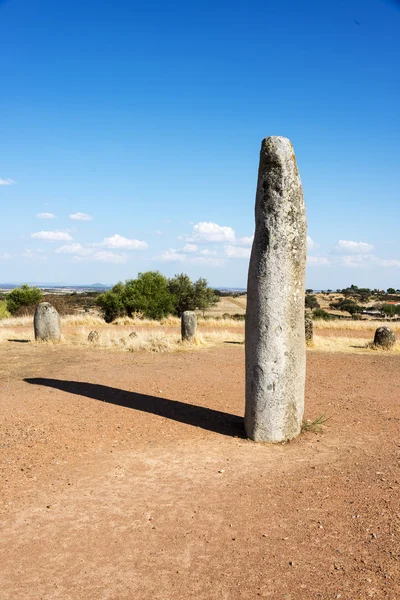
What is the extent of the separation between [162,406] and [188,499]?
3.58m

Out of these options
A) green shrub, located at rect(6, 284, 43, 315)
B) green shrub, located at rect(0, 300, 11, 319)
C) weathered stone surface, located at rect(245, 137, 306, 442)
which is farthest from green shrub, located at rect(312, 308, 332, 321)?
weathered stone surface, located at rect(245, 137, 306, 442)

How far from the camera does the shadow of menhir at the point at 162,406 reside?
7684 millimetres

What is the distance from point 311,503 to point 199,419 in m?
3.21

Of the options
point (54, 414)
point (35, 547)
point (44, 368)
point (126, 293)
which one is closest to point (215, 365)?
point (44, 368)

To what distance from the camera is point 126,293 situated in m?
27.5

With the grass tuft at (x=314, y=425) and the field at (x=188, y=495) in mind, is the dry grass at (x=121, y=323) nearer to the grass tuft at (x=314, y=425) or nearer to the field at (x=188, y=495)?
the field at (x=188, y=495)

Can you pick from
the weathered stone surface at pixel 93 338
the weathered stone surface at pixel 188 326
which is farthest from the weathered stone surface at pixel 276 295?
the weathered stone surface at pixel 93 338

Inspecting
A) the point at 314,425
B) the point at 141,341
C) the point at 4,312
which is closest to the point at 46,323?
the point at 141,341

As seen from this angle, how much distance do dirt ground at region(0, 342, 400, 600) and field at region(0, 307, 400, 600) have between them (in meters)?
0.02

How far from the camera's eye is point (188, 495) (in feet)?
17.1

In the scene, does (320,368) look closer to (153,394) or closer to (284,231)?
(153,394)

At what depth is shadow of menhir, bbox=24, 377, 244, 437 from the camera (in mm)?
7684

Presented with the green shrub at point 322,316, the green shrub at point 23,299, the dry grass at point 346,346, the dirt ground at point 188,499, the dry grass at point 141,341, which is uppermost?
the green shrub at point 23,299

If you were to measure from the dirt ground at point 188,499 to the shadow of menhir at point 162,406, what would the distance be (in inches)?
1.6
